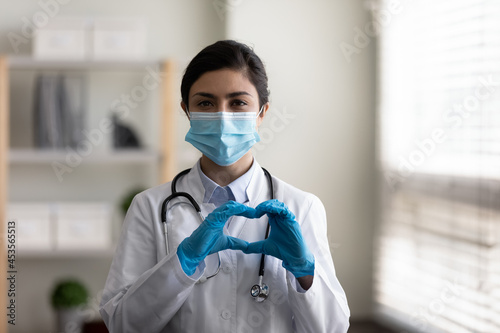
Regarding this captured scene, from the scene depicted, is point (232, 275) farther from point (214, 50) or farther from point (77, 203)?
point (77, 203)

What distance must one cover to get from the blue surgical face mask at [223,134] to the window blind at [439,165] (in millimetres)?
1452

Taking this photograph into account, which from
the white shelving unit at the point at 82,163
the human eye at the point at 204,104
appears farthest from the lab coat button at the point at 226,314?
the white shelving unit at the point at 82,163

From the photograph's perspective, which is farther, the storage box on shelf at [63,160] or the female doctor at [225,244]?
the storage box on shelf at [63,160]

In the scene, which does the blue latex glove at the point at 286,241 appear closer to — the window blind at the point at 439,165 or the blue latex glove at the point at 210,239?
the blue latex glove at the point at 210,239

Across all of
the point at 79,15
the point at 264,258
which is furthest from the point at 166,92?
the point at 264,258

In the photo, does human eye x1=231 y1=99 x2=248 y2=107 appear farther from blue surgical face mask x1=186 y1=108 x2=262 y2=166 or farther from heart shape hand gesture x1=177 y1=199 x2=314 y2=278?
heart shape hand gesture x1=177 y1=199 x2=314 y2=278

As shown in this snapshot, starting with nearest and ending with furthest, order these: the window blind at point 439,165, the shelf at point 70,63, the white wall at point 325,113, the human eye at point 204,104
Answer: the human eye at point 204,104
the window blind at point 439,165
the shelf at point 70,63
the white wall at point 325,113

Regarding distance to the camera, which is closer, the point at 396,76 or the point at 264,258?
the point at 264,258

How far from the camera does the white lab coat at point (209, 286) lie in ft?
3.56

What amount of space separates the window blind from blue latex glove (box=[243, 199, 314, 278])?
4.81 feet

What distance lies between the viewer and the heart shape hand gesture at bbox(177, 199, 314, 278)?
1052 mm

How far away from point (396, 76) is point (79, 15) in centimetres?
185

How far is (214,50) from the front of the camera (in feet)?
3.84

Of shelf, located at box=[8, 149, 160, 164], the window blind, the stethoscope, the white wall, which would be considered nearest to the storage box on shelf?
shelf, located at box=[8, 149, 160, 164]
